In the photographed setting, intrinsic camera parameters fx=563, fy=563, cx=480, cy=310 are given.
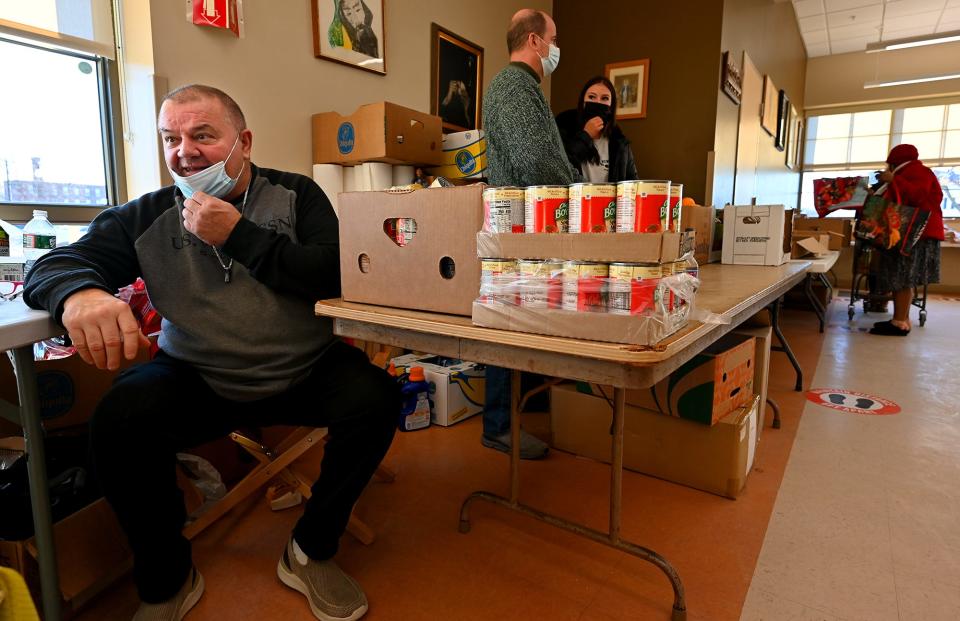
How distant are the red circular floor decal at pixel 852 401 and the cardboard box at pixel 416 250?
2385 millimetres

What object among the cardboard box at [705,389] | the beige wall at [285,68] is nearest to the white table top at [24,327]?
the beige wall at [285,68]

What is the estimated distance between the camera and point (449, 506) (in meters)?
1.70

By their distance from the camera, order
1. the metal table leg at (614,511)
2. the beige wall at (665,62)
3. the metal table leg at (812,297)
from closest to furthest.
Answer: the metal table leg at (614,511) → the beige wall at (665,62) → the metal table leg at (812,297)

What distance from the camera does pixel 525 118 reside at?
1.65 metres

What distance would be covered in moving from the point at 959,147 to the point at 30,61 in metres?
9.99

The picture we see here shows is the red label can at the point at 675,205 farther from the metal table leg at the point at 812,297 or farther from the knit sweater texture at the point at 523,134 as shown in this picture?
the metal table leg at the point at 812,297

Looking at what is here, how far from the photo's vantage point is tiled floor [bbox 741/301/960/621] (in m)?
1.29

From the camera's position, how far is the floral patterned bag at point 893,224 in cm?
425

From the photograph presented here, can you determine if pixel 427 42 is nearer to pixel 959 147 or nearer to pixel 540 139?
pixel 540 139

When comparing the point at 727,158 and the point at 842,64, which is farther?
the point at 842,64

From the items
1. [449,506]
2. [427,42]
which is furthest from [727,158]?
[449,506]

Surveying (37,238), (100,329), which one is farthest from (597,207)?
(37,238)

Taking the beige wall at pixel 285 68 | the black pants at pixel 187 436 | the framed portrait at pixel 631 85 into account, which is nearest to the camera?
the black pants at pixel 187 436

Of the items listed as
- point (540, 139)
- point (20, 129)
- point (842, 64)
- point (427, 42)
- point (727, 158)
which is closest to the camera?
point (540, 139)
